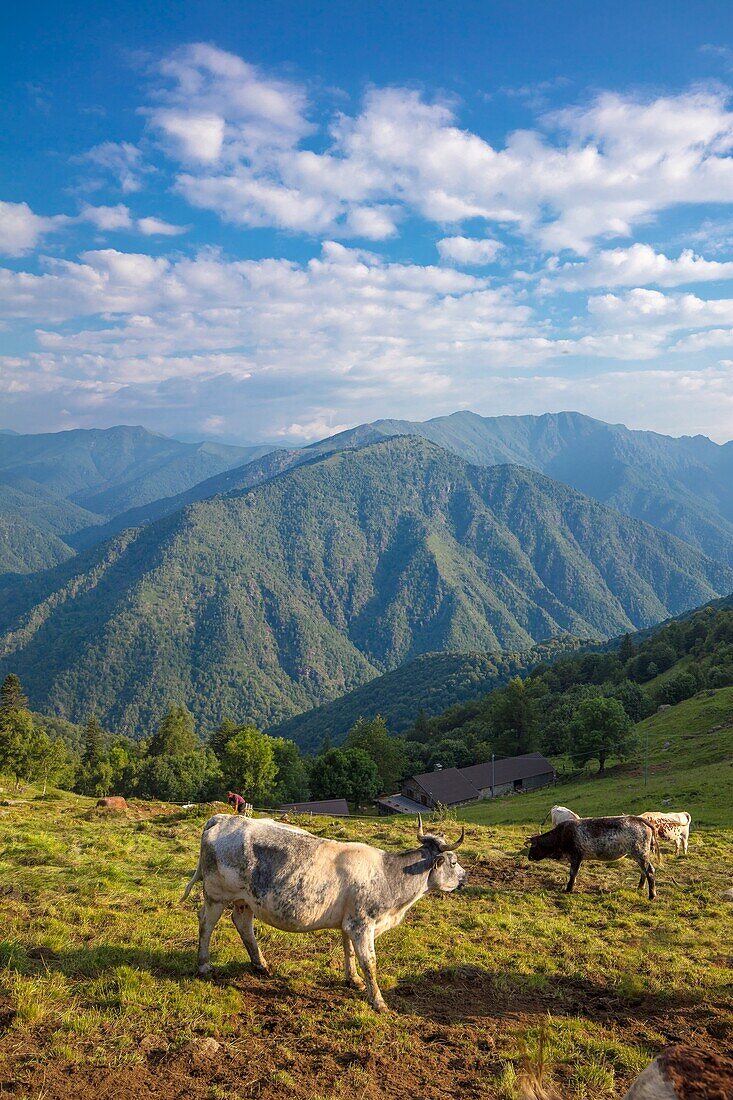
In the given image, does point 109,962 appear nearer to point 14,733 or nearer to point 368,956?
point 368,956

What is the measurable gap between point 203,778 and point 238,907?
68111 millimetres

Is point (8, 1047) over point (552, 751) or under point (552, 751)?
over

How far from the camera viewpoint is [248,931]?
8977 mm

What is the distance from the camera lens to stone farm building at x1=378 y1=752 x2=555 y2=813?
72.2m

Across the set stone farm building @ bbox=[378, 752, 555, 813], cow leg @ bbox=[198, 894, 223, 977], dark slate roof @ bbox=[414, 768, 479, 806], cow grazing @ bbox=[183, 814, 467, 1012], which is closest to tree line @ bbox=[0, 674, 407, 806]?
stone farm building @ bbox=[378, 752, 555, 813]

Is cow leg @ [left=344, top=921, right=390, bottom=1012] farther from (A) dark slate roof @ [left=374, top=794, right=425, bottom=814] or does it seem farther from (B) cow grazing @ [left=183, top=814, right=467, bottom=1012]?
(A) dark slate roof @ [left=374, top=794, right=425, bottom=814]

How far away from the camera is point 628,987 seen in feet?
31.1

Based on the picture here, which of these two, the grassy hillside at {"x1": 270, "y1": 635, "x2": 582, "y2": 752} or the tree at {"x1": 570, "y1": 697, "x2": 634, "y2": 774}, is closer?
the tree at {"x1": 570, "y1": 697, "x2": 634, "y2": 774}

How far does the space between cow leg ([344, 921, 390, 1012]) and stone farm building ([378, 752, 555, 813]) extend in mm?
66710

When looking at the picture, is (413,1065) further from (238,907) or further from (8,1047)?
(8,1047)

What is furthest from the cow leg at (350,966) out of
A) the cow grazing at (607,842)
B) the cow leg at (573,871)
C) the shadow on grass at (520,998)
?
the cow grazing at (607,842)

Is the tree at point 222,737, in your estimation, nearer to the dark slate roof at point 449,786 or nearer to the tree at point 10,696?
the dark slate roof at point 449,786

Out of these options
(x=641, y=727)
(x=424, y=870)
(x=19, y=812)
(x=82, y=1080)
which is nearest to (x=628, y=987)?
(x=424, y=870)

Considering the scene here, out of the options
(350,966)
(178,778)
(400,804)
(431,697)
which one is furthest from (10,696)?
(431,697)
